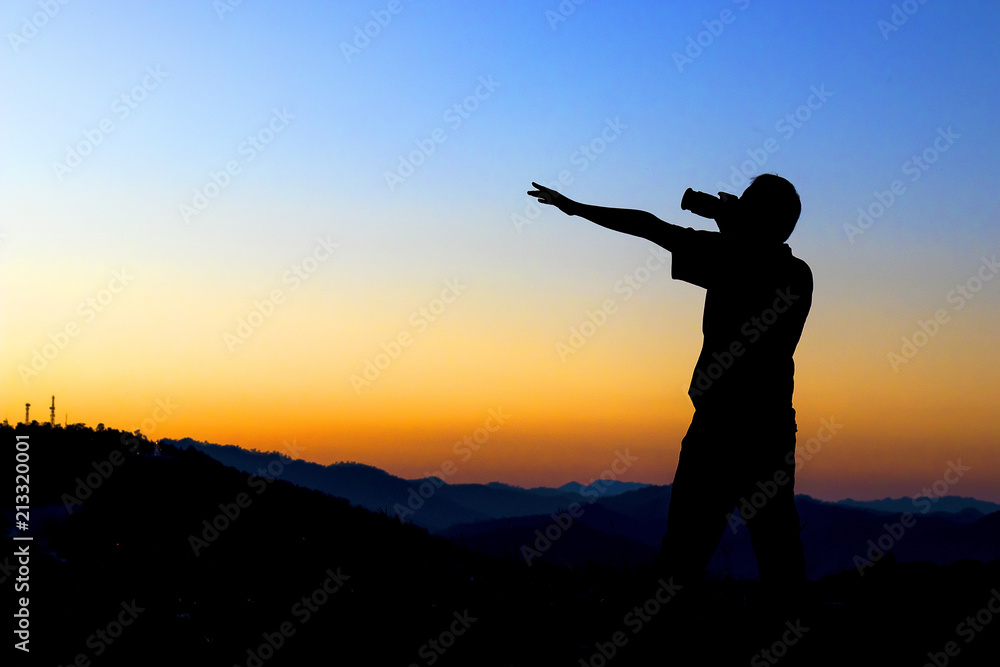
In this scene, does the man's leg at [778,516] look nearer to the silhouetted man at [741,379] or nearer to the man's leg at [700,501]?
the silhouetted man at [741,379]

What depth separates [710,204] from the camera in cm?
543

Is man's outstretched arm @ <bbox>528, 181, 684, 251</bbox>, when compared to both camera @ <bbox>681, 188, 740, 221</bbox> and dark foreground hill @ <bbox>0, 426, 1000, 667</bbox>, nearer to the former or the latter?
camera @ <bbox>681, 188, 740, 221</bbox>

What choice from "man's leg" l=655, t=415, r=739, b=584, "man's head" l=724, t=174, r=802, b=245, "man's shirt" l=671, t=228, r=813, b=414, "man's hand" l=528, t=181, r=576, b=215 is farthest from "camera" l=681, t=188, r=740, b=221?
"man's leg" l=655, t=415, r=739, b=584

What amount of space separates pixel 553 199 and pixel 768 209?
1252 mm

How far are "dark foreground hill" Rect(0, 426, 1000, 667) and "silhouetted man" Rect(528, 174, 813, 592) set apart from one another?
23.2 inches

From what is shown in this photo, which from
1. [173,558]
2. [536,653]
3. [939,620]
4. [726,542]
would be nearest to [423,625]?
[536,653]

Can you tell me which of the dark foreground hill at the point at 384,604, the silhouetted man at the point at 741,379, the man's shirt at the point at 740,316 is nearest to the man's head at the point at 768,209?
the silhouetted man at the point at 741,379

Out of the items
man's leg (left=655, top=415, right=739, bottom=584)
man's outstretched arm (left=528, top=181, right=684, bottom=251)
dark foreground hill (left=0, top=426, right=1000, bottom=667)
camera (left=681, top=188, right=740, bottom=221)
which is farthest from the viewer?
dark foreground hill (left=0, top=426, right=1000, bottom=667)

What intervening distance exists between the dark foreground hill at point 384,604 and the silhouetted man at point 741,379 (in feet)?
1.93

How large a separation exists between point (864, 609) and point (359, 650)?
12.4 feet

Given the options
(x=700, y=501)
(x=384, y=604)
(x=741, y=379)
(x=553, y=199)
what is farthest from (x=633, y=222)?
(x=384, y=604)

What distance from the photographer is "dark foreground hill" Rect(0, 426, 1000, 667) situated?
5668 millimetres

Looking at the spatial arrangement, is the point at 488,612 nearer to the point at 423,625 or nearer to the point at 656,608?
the point at 423,625

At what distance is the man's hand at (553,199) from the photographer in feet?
16.4
